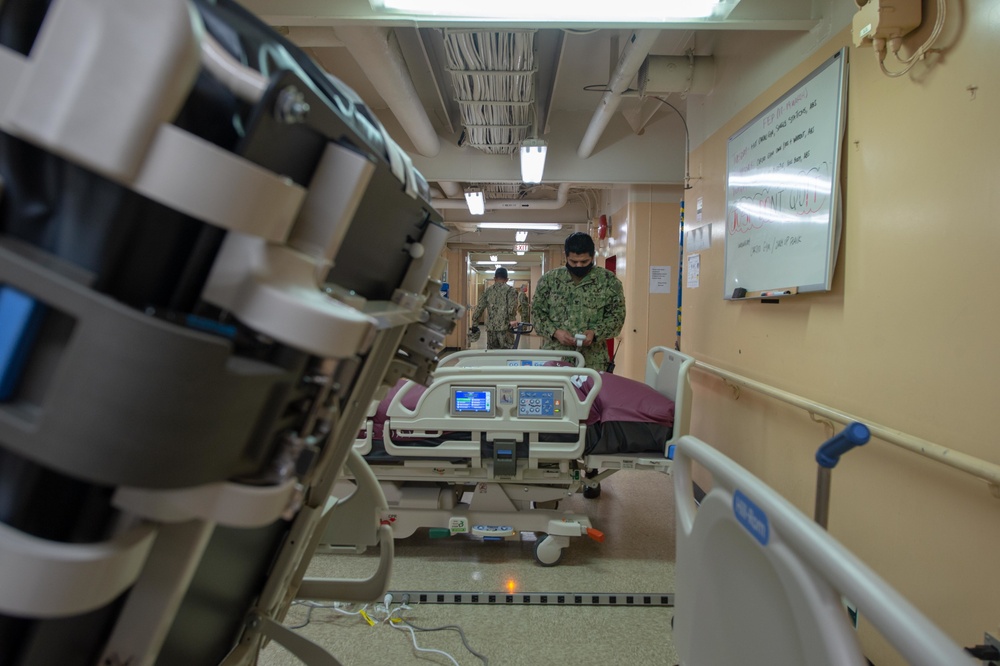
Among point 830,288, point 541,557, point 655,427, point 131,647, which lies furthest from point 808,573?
point 541,557

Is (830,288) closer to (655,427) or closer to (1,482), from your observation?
(655,427)

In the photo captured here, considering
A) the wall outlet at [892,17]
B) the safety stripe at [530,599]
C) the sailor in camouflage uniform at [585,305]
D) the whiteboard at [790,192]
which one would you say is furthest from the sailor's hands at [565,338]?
the wall outlet at [892,17]

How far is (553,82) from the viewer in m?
4.30

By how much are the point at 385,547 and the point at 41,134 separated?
3.64 feet

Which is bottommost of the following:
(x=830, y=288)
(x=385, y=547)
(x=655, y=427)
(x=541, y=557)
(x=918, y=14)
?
(x=541, y=557)

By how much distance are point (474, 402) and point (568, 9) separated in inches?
78.0

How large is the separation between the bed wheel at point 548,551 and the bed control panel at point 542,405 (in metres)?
0.74

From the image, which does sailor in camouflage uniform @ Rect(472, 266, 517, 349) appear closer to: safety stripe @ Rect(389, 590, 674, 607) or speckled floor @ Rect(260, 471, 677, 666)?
speckled floor @ Rect(260, 471, 677, 666)

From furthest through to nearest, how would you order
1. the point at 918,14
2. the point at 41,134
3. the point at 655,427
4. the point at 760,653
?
the point at 655,427, the point at 918,14, the point at 760,653, the point at 41,134

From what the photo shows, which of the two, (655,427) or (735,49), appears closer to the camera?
(655,427)

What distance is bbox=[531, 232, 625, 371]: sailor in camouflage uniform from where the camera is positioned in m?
4.06

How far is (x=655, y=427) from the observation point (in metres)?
2.68

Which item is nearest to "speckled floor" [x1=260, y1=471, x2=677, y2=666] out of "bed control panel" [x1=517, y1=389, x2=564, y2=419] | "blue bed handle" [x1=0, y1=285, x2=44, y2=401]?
"bed control panel" [x1=517, y1=389, x2=564, y2=419]

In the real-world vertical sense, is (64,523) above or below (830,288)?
below
